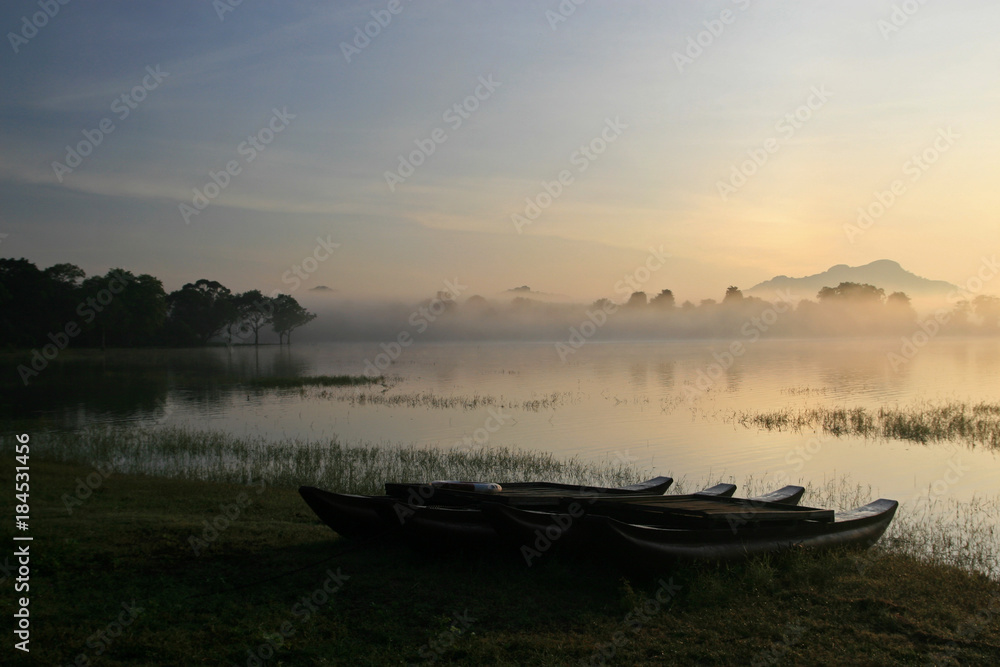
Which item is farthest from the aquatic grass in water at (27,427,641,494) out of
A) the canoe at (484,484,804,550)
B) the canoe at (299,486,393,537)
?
the canoe at (484,484,804,550)

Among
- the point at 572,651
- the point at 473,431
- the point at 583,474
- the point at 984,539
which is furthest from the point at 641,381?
the point at 572,651

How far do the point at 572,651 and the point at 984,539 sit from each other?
385 inches

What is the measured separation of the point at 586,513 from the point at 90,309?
302 feet

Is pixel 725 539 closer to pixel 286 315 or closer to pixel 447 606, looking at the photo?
pixel 447 606

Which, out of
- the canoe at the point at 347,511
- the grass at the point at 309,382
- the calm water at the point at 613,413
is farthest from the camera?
the grass at the point at 309,382

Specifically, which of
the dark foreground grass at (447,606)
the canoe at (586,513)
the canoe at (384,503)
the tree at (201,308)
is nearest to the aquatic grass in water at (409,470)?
the canoe at (586,513)

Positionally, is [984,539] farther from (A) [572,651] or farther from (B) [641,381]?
(B) [641,381]

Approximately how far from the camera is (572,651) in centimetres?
610

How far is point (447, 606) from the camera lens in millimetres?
7152

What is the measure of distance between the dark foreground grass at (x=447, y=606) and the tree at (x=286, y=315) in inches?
5870

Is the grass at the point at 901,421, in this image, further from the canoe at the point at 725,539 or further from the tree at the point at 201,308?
the tree at the point at 201,308

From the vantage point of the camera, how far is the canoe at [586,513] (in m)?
8.03

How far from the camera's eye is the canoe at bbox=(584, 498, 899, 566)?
7.76m

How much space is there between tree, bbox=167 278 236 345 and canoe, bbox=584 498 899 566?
115251 millimetres
